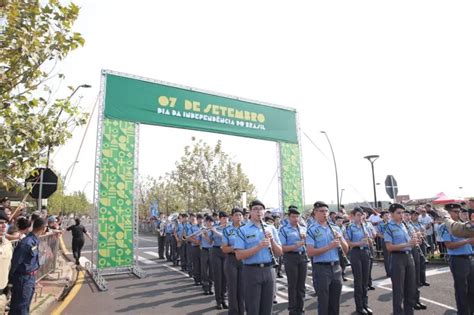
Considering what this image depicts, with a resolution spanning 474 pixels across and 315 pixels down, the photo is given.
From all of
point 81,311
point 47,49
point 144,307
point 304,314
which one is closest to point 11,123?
point 47,49

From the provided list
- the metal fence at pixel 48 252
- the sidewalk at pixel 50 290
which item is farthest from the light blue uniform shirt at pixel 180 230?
the metal fence at pixel 48 252

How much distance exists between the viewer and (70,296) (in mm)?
8672

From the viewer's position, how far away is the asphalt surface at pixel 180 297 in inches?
290

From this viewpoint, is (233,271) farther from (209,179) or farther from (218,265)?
(209,179)

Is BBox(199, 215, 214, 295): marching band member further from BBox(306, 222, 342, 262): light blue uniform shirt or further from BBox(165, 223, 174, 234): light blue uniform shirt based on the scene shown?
BBox(165, 223, 174, 234): light blue uniform shirt

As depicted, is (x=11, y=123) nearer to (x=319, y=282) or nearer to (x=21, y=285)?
(x=21, y=285)

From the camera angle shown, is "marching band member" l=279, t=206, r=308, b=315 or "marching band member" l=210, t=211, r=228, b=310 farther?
"marching band member" l=210, t=211, r=228, b=310

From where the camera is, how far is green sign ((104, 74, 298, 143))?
12.1m

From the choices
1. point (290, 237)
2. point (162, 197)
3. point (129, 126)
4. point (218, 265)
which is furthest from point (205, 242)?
point (162, 197)

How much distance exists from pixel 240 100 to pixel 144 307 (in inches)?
372

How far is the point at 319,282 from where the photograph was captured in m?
5.54

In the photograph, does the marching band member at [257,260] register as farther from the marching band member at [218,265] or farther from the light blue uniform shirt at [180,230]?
the light blue uniform shirt at [180,230]

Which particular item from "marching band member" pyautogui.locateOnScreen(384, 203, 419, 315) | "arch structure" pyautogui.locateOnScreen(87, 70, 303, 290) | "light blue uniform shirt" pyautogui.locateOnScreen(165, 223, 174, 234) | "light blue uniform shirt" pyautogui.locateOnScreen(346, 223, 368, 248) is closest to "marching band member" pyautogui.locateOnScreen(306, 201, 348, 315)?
"marching band member" pyautogui.locateOnScreen(384, 203, 419, 315)

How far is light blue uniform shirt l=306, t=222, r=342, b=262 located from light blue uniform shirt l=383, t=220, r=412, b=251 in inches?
59.6
